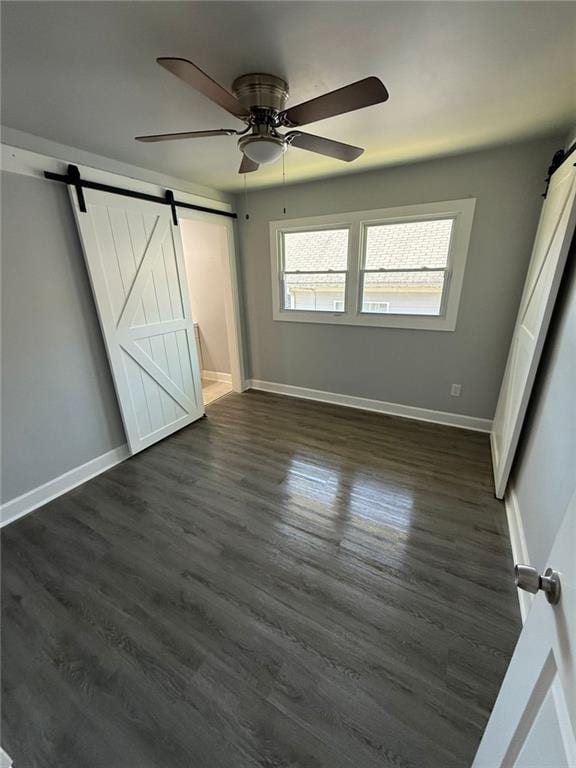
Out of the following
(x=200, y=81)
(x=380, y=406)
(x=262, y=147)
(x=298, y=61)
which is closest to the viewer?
(x=200, y=81)

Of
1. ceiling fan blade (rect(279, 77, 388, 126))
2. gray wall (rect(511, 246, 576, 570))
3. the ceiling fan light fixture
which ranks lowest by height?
gray wall (rect(511, 246, 576, 570))

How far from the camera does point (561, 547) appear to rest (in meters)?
0.60

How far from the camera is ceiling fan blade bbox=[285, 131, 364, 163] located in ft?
5.36

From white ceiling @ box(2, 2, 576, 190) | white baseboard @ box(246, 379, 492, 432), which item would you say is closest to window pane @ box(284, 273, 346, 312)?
white baseboard @ box(246, 379, 492, 432)

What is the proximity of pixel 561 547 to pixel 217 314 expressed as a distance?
4.52 m

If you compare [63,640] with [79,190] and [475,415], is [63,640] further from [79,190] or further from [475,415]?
[475,415]

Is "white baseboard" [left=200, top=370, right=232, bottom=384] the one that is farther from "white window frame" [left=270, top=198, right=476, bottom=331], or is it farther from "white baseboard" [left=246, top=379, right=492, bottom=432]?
"white window frame" [left=270, top=198, right=476, bottom=331]

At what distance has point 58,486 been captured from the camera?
8.13ft

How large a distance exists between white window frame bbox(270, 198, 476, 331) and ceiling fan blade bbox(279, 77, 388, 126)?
1.88 metres

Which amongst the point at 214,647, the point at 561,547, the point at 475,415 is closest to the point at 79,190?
the point at 214,647

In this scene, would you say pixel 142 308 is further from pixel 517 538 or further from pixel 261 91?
pixel 517 538

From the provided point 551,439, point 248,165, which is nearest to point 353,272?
point 248,165

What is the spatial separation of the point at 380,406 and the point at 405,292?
1.31 m

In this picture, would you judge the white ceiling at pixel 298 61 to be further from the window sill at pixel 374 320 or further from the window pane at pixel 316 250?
the window sill at pixel 374 320
